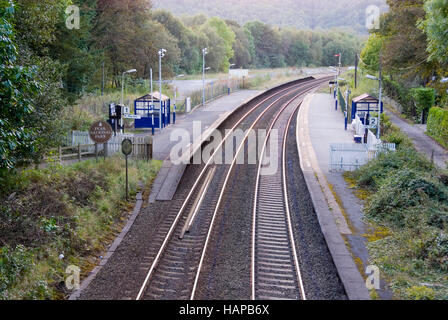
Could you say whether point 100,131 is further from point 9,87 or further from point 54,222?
point 9,87

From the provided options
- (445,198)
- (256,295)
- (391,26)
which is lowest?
(256,295)

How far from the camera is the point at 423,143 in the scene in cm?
2683

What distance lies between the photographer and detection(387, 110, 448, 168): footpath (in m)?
22.7

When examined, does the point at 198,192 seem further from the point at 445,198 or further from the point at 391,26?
the point at 391,26

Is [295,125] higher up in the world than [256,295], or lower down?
higher up

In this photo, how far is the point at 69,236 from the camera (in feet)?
41.9

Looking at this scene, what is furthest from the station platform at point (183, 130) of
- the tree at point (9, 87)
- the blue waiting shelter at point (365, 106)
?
the blue waiting shelter at point (365, 106)

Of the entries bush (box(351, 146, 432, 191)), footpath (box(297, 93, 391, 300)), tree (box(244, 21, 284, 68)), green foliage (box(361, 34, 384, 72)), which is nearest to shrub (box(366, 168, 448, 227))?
footpath (box(297, 93, 391, 300))

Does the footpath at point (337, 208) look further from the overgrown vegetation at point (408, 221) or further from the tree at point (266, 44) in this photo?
the tree at point (266, 44)

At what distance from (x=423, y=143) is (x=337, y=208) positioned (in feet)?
44.7

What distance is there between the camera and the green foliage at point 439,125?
2644 centimetres

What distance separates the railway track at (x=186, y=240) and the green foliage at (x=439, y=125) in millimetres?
12103
